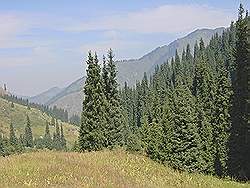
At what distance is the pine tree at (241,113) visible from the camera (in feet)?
141

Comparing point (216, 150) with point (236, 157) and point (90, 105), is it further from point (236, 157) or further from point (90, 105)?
point (90, 105)

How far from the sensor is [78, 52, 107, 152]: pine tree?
5109cm

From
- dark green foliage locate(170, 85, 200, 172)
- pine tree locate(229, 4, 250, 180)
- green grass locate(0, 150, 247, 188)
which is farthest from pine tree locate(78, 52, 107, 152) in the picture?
green grass locate(0, 150, 247, 188)

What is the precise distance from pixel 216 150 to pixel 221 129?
3.19 meters

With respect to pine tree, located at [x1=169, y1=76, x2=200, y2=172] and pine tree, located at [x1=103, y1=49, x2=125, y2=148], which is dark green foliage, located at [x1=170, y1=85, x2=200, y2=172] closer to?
pine tree, located at [x1=169, y1=76, x2=200, y2=172]

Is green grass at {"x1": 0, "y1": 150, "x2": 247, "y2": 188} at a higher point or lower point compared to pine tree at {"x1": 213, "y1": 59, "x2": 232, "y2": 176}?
higher

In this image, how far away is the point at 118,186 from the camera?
12.8m

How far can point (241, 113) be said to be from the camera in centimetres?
4497

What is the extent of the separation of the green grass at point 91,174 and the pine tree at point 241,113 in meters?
25.8

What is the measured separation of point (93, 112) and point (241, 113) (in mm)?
18172

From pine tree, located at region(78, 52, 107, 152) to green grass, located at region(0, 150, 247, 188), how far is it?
3077 cm

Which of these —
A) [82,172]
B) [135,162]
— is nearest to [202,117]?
[135,162]

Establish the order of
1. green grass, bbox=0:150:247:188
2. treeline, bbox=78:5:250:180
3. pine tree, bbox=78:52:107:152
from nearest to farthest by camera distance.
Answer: green grass, bbox=0:150:247:188 → treeline, bbox=78:5:250:180 → pine tree, bbox=78:52:107:152

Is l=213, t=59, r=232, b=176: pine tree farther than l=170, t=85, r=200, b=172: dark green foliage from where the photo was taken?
Yes
